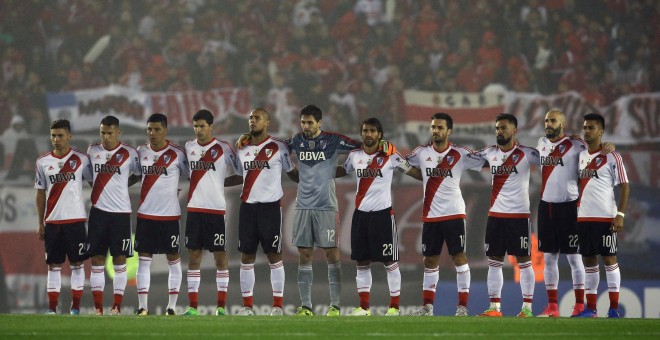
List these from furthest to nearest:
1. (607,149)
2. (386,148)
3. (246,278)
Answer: (246,278) → (386,148) → (607,149)

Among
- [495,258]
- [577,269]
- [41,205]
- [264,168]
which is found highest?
[264,168]

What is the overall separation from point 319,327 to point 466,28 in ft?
30.0

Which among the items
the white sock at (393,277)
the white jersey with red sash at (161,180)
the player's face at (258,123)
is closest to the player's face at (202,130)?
the white jersey with red sash at (161,180)

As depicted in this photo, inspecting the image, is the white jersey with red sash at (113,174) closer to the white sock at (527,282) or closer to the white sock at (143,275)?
the white sock at (143,275)

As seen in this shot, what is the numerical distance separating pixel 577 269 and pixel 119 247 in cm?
469

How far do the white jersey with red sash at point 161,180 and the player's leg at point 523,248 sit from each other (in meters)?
3.42

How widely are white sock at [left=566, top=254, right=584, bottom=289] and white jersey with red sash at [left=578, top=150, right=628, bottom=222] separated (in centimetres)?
45

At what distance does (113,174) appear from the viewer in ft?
38.7

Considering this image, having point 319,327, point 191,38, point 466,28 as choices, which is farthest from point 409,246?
point 319,327

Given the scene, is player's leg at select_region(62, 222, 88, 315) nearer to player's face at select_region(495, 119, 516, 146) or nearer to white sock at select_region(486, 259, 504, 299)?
white sock at select_region(486, 259, 504, 299)

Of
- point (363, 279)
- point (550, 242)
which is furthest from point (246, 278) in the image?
point (550, 242)

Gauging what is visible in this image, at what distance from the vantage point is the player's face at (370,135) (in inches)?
455

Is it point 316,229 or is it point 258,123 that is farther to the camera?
point 258,123

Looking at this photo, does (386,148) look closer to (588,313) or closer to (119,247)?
(588,313)
